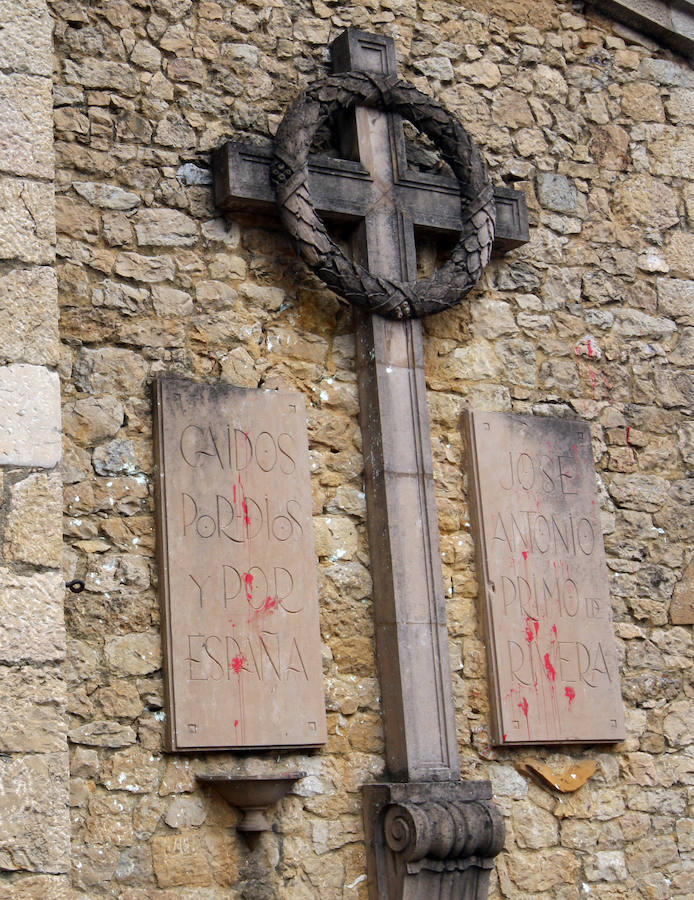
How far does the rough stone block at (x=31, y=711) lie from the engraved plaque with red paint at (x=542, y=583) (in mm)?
2453

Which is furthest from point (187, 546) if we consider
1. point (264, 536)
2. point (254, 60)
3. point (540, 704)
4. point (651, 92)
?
point (651, 92)

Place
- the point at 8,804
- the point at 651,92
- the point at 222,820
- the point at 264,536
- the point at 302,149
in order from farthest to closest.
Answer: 1. the point at 651,92
2. the point at 302,149
3. the point at 264,536
4. the point at 222,820
5. the point at 8,804

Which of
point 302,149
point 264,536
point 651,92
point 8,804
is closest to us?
point 8,804

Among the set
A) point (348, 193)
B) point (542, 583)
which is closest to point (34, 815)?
point (542, 583)

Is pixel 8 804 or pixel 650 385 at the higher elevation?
pixel 650 385

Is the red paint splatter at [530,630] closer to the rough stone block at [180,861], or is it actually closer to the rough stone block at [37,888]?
the rough stone block at [180,861]

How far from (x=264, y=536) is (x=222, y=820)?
103 cm

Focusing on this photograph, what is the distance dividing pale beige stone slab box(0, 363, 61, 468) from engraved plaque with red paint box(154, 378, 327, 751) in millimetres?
1424

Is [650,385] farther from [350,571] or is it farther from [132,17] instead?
[132,17]

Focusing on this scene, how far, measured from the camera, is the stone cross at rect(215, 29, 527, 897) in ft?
17.6

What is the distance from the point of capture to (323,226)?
5715 mm

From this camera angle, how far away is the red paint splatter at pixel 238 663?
5133 millimetres

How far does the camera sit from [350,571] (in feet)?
18.3

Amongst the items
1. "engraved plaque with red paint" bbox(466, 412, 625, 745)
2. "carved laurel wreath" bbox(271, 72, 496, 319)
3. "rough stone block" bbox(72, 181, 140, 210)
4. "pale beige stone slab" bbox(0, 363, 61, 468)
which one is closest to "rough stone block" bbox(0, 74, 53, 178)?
"pale beige stone slab" bbox(0, 363, 61, 468)
